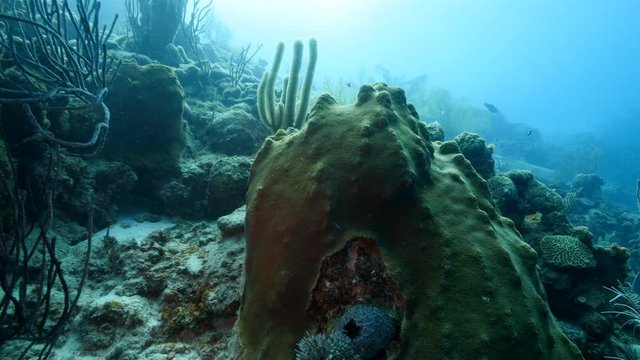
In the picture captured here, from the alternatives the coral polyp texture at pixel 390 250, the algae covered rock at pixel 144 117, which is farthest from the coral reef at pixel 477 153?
the algae covered rock at pixel 144 117

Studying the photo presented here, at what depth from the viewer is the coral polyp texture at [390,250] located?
Result: 178cm

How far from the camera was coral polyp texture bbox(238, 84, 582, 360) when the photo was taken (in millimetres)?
1784

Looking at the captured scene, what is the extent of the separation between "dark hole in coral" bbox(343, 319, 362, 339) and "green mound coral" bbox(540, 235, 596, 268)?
3.60 meters

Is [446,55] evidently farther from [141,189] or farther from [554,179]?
[141,189]

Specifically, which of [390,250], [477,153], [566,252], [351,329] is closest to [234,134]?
[477,153]

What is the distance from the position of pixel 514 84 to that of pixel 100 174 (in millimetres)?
141815

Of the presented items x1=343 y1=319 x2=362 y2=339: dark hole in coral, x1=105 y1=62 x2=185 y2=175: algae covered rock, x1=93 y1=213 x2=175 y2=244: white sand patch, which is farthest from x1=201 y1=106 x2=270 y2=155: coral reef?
x1=343 y1=319 x2=362 y2=339: dark hole in coral

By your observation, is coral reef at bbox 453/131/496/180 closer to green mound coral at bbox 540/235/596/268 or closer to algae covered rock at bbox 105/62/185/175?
green mound coral at bbox 540/235/596/268

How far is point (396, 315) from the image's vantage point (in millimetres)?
1927

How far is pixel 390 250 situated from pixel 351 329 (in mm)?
497

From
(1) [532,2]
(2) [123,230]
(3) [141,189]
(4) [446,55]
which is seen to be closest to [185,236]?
(2) [123,230]

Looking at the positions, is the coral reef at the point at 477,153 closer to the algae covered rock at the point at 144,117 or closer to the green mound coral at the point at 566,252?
the green mound coral at the point at 566,252

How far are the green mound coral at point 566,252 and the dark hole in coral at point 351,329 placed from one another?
3598 millimetres

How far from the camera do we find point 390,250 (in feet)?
6.53
